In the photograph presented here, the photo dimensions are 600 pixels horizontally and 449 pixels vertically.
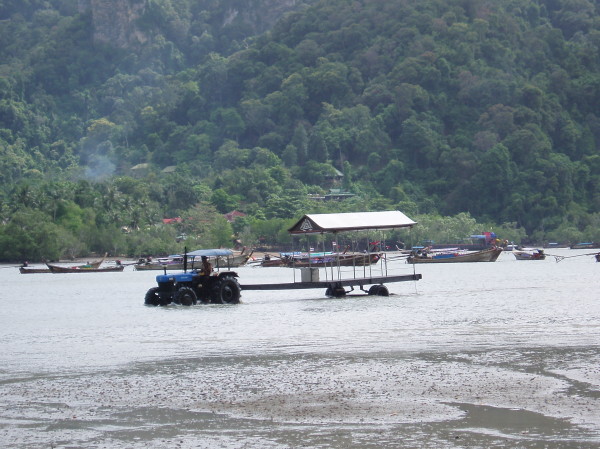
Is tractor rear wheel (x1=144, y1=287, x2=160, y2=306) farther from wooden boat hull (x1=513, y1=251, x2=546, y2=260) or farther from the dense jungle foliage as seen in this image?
the dense jungle foliage

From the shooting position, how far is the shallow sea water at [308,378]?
15.7 metres

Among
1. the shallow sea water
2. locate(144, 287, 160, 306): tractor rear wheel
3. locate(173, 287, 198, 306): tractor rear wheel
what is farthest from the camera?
locate(144, 287, 160, 306): tractor rear wheel

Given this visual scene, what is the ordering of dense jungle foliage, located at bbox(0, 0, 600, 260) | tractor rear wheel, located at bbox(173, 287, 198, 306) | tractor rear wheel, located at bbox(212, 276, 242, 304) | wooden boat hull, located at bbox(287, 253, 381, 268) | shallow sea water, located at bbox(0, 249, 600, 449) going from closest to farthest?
1. shallow sea water, located at bbox(0, 249, 600, 449)
2. tractor rear wheel, located at bbox(173, 287, 198, 306)
3. tractor rear wheel, located at bbox(212, 276, 242, 304)
4. wooden boat hull, located at bbox(287, 253, 381, 268)
5. dense jungle foliage, located at bbox(0, 0, 600, 260)

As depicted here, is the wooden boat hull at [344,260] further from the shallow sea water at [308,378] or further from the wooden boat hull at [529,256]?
the wooden boat hull at [529,256]

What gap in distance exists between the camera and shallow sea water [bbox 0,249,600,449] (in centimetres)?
1569

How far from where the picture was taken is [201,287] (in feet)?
135

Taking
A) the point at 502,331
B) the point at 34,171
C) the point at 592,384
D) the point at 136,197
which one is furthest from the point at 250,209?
the point at 592,384

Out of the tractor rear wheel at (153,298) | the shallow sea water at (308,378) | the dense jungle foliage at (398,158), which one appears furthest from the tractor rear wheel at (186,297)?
Result: the dense jungle foliage at (398,158)

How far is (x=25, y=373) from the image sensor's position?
894 inches

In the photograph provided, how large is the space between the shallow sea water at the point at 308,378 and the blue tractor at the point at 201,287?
143cm

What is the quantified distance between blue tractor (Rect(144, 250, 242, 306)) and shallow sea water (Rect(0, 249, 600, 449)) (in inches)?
56.1

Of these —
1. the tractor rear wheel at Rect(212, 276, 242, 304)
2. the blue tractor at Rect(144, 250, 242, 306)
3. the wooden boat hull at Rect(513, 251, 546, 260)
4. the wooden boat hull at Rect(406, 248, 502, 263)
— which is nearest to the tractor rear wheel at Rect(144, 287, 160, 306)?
the blue tractor at Rect(144, 250, 242, 306)

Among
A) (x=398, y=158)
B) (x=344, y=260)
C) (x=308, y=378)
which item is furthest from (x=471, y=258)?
(x=308, y=378)

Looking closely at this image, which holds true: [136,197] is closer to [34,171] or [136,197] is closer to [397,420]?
[34,171]
